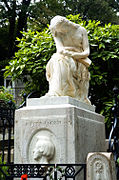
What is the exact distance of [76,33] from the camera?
561 centimetres

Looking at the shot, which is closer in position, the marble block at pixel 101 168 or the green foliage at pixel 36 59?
the marble block at pixel 101 168

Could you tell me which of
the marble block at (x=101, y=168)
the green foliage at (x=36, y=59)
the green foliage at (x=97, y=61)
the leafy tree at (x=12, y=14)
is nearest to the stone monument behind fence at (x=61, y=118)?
the marble block at (x=101, y=168)

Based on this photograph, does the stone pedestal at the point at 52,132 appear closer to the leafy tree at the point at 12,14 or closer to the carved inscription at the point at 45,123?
the carved inscription at the point at 45,123

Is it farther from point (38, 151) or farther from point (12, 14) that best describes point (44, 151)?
point (12, 14)

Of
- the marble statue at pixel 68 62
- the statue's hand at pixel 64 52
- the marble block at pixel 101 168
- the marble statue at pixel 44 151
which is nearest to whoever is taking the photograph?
the marble block at pixel 101 168

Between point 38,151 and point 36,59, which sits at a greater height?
point 36,59

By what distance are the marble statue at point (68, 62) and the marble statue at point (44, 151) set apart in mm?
879

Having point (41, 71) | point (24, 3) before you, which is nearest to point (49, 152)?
point (41, 71)

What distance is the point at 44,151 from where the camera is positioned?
4211mm

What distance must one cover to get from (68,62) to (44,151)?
170 centimetres

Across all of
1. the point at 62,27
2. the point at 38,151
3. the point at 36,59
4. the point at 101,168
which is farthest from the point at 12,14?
the point at 101,168

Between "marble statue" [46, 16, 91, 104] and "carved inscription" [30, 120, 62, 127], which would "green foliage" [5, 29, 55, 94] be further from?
"carved inscription" [30, 120, 62, 127]

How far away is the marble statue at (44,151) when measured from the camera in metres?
4.22

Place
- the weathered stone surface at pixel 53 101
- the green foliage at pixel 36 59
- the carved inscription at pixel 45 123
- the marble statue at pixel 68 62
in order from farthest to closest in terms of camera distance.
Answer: the green foliage at pixel 36 59
the marble statue at pixel 68 62
the weathered stone surface at pixel 53 101
the carved inscription at pixel 45 123
